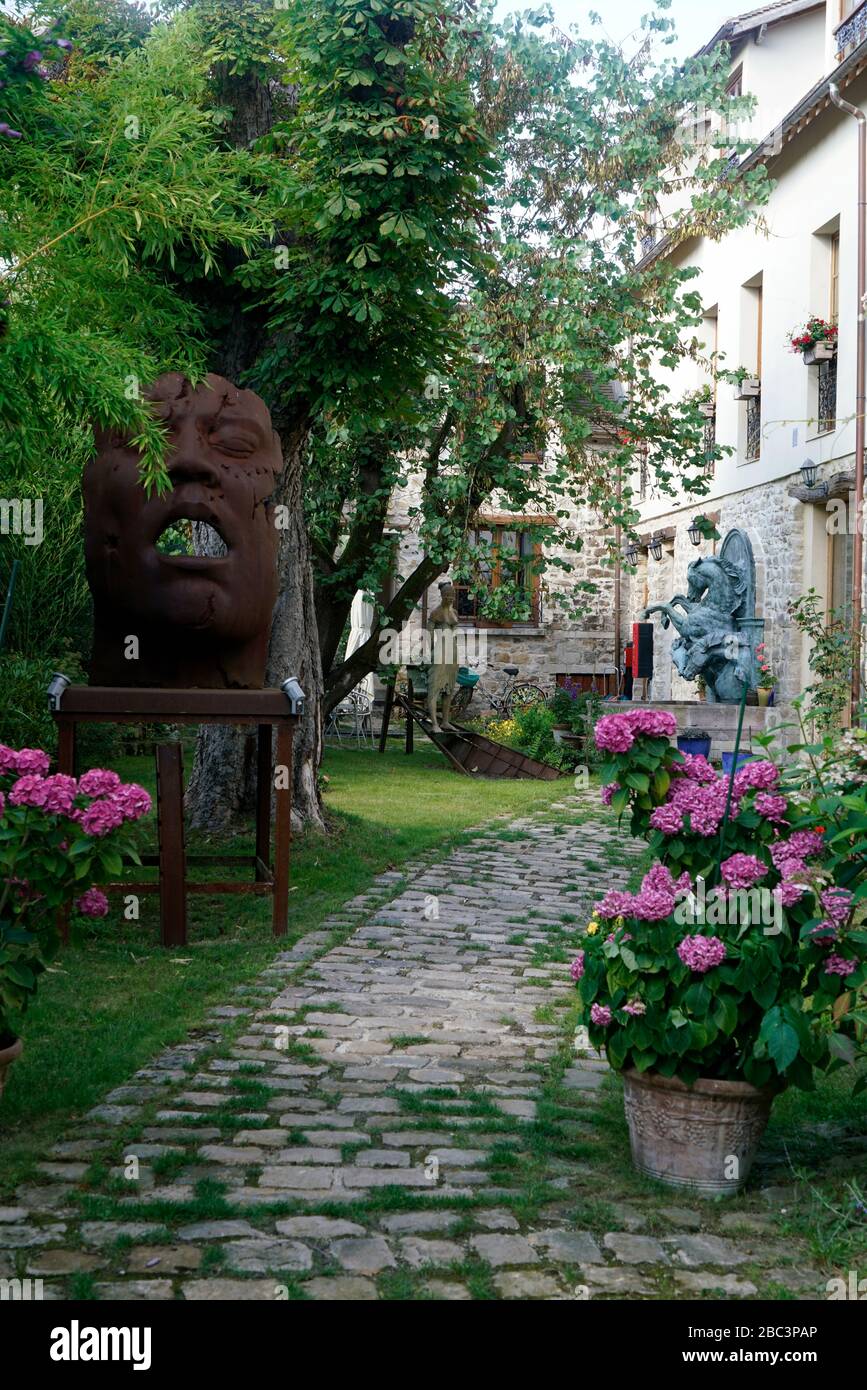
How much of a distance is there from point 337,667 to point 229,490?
7.15 m

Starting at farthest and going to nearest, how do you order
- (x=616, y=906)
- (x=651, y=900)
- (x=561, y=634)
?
(x=561, y=634)
(x=616, y=906)
(x=651, y=900)

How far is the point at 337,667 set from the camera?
1316 centimetres

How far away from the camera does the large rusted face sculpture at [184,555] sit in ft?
19.5

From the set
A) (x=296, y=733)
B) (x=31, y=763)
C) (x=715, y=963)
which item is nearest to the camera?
(x=715, y=963)

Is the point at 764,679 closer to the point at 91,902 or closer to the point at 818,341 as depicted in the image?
the point at 818,341

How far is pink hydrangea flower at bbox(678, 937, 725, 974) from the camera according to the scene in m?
3.17

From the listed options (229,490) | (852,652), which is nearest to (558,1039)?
(229,490)

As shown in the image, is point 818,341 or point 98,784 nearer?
point 98,784

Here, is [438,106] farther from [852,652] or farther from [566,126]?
[852,652]

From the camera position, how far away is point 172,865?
5992 mm

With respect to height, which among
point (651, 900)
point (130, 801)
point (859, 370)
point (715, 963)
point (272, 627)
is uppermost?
point (859, 370)

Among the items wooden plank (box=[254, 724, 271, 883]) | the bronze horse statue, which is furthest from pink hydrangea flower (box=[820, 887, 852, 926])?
the bronze horse statue

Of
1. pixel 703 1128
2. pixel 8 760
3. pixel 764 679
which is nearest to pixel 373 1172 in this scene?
pixel 703 1128

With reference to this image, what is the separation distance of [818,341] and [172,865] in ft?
33.2
